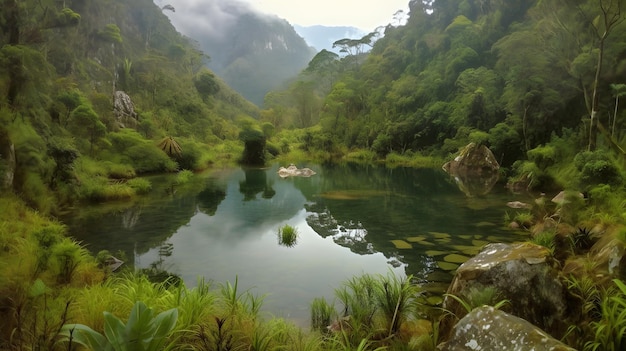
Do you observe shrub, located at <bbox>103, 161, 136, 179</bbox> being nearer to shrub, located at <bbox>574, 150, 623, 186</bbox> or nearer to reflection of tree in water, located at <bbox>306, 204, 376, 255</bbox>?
reflection of tree in water, located at <bbox>306, 204, 376, 255</bbox>

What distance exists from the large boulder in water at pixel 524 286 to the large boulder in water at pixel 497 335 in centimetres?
89

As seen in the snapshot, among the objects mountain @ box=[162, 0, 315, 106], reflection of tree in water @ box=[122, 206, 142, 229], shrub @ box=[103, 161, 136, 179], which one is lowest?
reflection of tree in water @ box=[122, 206, 142, 229]

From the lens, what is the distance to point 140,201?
14.0m

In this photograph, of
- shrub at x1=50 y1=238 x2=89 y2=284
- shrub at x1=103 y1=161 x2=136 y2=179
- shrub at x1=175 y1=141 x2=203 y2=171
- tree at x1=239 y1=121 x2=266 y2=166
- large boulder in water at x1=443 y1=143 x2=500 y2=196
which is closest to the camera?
shrub at x1=50 y1=238 x2=89 y2=284

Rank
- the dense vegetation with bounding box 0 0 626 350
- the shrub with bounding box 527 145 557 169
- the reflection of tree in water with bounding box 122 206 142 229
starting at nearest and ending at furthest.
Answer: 1. the dense vegetation with bounding box 0 0 626 350
2. the reflection of tree in water with bounding box 122 206 142 229
3. the shrub with bounding box 527 145 557 169

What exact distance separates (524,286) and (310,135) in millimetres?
39614

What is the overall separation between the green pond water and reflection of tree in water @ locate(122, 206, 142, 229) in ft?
0.09

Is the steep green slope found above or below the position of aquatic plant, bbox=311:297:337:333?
above

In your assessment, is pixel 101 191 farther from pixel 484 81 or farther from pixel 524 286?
pixel 484 81

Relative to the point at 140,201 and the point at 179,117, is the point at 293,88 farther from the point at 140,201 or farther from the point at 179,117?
the point at 140,201

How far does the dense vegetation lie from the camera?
12.7ft

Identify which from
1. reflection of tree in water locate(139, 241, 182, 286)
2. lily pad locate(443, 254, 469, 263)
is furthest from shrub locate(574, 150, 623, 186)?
reflection of tree in water locate(139, 241, 182, 286)

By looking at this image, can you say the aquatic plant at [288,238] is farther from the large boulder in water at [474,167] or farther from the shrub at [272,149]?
the shrub at [272,149]

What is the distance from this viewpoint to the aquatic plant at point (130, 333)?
2.54 metres
